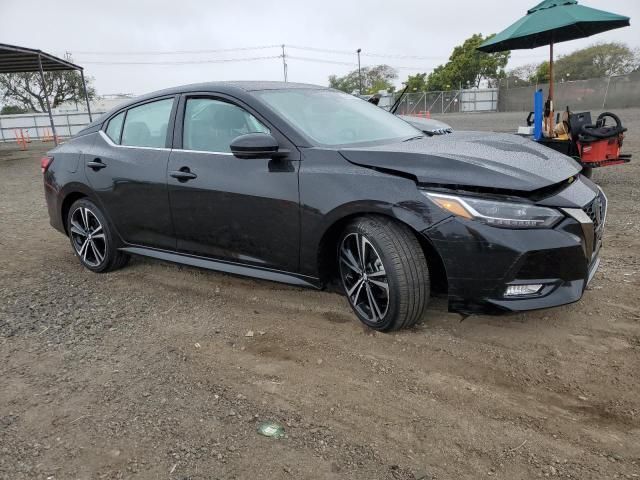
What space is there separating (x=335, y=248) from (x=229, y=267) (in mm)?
850

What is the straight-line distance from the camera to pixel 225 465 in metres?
2.11

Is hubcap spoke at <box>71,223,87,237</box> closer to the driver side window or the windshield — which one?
the driver side window

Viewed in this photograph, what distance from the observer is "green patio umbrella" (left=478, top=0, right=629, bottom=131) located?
745 centimetres

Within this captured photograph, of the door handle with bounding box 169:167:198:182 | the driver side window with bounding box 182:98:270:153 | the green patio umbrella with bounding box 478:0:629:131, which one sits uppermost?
the green patio umbrella with bounding box 478:0:629:131

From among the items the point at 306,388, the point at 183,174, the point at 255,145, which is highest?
the point at 255,145

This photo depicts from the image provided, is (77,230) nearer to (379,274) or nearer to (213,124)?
(213,124)

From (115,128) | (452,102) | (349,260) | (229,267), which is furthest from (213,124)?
(452,102)

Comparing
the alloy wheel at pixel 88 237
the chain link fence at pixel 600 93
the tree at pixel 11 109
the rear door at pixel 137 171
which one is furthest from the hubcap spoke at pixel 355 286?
the tree at pixel 11 109

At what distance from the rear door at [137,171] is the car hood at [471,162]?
156cm

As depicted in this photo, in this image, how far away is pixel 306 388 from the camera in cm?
264

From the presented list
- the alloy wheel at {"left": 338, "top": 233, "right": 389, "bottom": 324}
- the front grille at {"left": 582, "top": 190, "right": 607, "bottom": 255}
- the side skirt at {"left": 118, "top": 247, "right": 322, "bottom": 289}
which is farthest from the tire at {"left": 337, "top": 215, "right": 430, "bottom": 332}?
the front grille at {"left": 582, "top": 190, "right": 607, "bottom": 255}

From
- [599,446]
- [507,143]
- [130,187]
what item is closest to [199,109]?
[130,187]

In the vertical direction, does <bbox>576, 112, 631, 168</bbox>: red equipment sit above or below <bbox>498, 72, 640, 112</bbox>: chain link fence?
below

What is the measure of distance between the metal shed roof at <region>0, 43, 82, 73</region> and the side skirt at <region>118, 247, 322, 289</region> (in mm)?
14741
